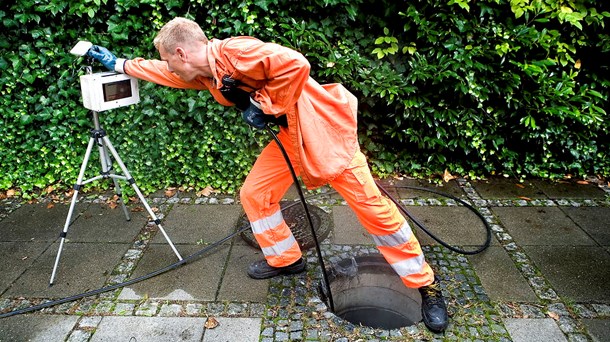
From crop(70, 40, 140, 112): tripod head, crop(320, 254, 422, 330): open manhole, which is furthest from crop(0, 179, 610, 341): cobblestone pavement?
crop(70, 40, 140, 112): tripod head

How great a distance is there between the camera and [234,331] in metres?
2.89

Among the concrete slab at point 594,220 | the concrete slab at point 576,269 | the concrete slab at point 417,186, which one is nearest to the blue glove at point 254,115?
the concrete slab at point 417,186

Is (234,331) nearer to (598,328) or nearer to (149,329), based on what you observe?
(149,329)

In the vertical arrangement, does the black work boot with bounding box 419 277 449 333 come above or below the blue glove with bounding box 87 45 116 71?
below

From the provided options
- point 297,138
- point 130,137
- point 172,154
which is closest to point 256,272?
point 297,138

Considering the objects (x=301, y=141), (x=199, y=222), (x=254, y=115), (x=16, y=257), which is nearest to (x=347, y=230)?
(x=199, y=222)

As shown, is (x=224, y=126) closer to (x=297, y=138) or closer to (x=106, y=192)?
(x=106, y=192)

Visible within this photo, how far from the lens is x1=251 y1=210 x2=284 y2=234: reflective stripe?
3.20 meters

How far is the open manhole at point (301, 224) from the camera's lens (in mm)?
3839

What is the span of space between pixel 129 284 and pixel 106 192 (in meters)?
1.75

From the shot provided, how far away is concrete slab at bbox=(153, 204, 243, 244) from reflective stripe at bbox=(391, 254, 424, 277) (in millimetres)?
1718

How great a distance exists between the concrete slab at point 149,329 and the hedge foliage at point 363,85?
1.98m

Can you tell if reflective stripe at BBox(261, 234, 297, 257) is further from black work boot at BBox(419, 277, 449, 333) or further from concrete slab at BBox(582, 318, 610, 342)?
concrete slab at BBox(582, 318, 610, 342)

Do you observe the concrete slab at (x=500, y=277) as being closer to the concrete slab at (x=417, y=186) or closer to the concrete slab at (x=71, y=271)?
the concrete slab at (x=417, y=186)
